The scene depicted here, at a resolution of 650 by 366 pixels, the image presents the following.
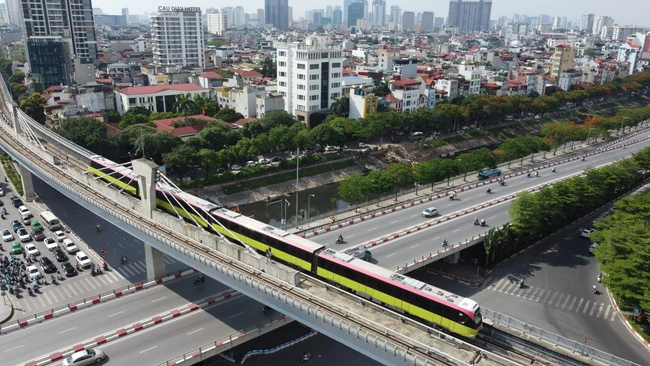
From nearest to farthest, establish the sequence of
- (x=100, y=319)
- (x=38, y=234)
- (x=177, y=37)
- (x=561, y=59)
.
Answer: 1. (x=100, y=319)
2. (x=38, y=234)
3. (x=561, y=59)
4. (x=177, y=37)

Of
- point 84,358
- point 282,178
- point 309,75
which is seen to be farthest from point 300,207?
point 84,358

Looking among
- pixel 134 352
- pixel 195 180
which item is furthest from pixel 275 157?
pixel 134 352

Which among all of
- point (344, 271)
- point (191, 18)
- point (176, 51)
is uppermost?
point (191, 18)

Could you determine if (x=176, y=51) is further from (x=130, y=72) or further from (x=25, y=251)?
(x=25, y=251)

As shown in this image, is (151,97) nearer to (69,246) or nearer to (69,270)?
(69,246)

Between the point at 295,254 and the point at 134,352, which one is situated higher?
the point at 295,254

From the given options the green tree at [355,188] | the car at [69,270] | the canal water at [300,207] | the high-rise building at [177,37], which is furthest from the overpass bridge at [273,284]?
the high-rise building at [177,37]

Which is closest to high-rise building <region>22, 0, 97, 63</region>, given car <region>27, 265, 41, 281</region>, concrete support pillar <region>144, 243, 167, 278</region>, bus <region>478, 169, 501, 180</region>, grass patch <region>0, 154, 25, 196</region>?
grass patch <region>0, 154, 25, 196</region>
